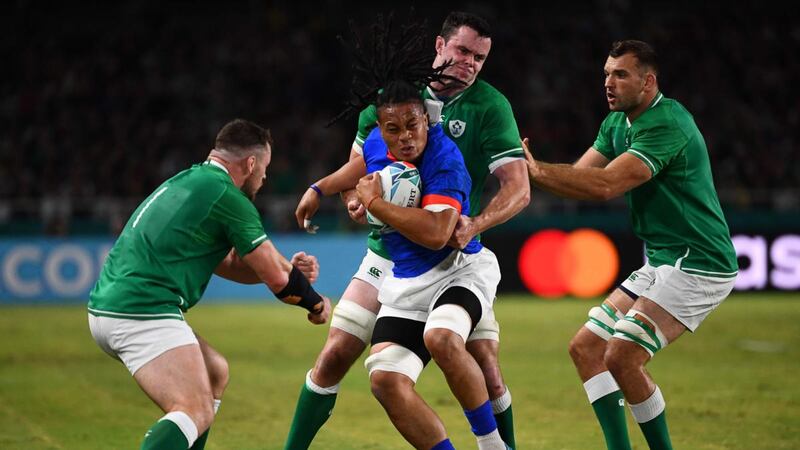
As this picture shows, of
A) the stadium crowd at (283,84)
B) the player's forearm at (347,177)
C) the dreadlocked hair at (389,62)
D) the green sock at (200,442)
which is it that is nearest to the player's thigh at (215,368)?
the green sock at (200,442)

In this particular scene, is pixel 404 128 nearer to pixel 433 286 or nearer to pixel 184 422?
pixel 433 286

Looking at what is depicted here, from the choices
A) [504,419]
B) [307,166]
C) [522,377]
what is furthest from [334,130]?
[504,419]

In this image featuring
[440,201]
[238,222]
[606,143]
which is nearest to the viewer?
[238,222]

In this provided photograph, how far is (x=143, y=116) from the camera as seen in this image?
25.7 m

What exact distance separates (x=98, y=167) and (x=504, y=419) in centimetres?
Result: 1858

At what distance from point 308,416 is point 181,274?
137 centimetres

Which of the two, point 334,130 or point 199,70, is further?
point 199,70

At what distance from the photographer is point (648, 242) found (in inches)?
278

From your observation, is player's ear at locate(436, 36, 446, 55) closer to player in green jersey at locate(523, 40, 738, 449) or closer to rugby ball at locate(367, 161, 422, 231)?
player in green jersey at locate(523, 40, 738, 449)

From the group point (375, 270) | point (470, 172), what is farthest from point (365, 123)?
point (375, 270)

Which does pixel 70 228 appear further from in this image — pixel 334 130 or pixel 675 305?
pixel 675 305

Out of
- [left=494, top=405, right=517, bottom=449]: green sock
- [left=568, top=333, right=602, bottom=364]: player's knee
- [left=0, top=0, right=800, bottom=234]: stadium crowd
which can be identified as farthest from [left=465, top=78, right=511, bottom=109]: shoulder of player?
[left=0, top=0, right=800, bottom=234]: stadium crowd

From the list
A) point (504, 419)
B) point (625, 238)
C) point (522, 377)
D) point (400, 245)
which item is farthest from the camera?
point (625, 238)

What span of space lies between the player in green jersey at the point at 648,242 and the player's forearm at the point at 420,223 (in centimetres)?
91
